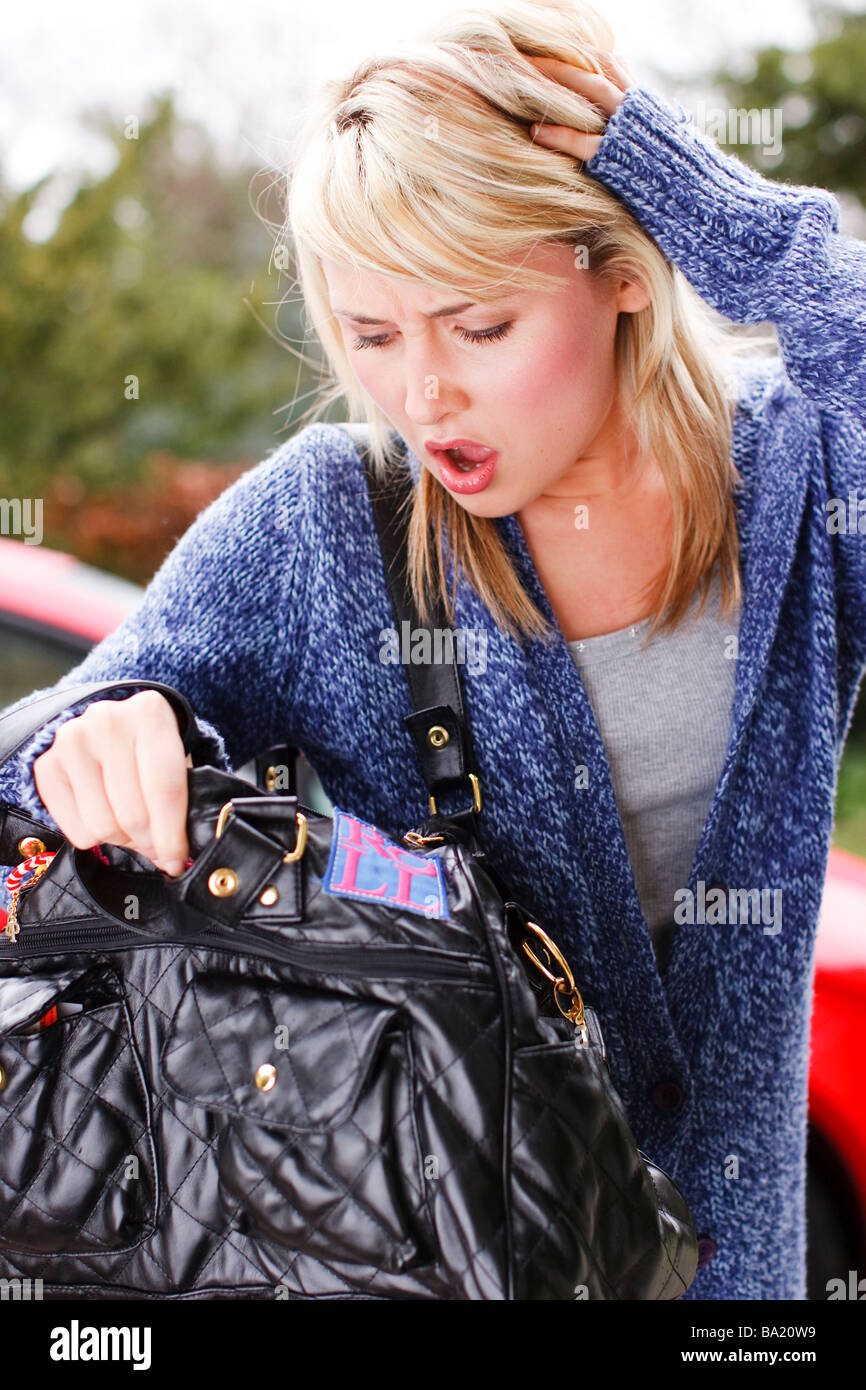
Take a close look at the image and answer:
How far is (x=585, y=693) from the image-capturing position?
1508mm

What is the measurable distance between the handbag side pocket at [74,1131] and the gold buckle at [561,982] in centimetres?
41

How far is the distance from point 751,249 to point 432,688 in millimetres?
713

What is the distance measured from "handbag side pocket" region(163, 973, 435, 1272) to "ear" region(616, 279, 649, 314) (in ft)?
3.23

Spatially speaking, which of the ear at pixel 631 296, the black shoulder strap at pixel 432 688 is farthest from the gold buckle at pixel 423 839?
the ear at pixel 631 296

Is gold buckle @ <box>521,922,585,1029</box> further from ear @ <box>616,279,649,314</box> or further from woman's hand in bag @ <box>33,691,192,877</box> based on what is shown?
ear @ <box>616,279,649,314</box>

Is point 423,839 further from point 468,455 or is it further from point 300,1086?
point 468,455

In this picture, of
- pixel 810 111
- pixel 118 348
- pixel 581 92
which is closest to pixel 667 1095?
pixel 581 92

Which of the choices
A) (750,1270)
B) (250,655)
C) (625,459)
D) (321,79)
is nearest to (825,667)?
(625,459)

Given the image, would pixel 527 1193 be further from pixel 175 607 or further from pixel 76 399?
pixel 76 399

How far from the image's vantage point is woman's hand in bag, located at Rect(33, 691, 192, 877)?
113cm

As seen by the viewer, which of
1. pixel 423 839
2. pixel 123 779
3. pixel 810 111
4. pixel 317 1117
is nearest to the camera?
pixel 317 1117

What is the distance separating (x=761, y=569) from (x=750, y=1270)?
100 cm

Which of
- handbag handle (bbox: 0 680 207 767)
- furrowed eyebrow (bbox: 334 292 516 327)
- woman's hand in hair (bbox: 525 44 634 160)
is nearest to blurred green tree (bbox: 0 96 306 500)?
woman's hand in hair (bbox: 525 44 634 160)
